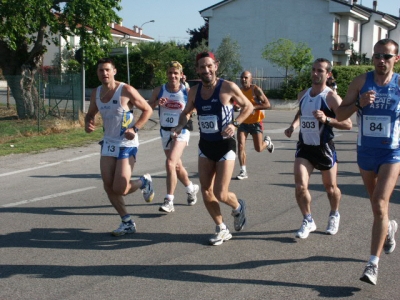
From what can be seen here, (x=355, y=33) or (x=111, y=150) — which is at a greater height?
(x=355, y=33)

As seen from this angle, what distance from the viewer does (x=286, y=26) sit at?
151 feet

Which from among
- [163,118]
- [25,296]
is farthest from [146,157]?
[25,296]

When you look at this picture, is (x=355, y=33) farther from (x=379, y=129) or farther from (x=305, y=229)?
(x=379, y=129)

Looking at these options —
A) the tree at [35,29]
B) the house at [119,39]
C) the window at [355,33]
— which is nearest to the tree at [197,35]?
the house at [119,39]

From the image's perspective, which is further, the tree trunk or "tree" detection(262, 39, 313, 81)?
"tree" detection(262, 39, 313, 81)

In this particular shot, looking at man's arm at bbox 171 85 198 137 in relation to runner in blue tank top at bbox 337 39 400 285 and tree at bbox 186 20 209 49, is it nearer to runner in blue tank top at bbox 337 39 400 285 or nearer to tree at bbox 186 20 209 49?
runner in blue tank top at bbox 337 39 400 285

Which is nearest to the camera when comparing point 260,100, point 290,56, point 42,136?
point 260,100

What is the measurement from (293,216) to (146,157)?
6.58m

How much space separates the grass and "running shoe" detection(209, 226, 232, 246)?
8.61 m

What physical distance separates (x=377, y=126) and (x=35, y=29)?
1696 cm

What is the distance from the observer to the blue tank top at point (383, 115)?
5.16 m

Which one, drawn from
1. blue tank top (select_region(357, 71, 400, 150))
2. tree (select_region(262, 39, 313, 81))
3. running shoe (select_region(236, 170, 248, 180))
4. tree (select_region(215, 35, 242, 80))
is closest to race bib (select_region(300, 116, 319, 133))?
blue tank top (select_region(357, 71, 400, 150))

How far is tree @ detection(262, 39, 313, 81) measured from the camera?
36.5 metres

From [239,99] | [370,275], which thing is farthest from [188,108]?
[370,275]
